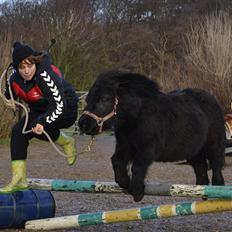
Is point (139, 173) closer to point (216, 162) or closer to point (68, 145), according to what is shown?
point (68, 145)

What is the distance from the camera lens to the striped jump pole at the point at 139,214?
17.1 ft

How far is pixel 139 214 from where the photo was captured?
537 cm

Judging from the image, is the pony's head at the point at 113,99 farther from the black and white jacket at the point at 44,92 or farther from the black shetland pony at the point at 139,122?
the black and white jacket at the point at 44,92

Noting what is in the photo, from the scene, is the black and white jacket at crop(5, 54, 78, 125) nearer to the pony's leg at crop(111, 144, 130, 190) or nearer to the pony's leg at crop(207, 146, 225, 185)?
the pony's leg at crop(111, 144, 130, 190)

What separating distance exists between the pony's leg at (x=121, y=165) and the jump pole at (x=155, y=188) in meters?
0.19

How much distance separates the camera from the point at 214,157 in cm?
614

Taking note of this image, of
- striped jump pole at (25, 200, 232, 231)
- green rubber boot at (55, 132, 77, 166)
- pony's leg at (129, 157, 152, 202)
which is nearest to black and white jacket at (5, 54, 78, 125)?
green rubber boot at (55, 132, 77, 166)

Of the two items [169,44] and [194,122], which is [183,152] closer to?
[194,122]

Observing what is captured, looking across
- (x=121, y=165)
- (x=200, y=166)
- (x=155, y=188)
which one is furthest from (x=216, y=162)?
→ (x=121, y=165)

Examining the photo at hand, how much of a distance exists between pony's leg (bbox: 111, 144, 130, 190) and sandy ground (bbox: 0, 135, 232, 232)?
3.72 feet

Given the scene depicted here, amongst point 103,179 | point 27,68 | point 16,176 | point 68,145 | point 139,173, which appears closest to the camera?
point 139,173

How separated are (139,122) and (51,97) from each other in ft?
2.73

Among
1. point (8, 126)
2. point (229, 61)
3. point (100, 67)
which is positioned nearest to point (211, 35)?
point (229, 61)

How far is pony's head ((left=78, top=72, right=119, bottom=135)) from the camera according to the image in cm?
470
